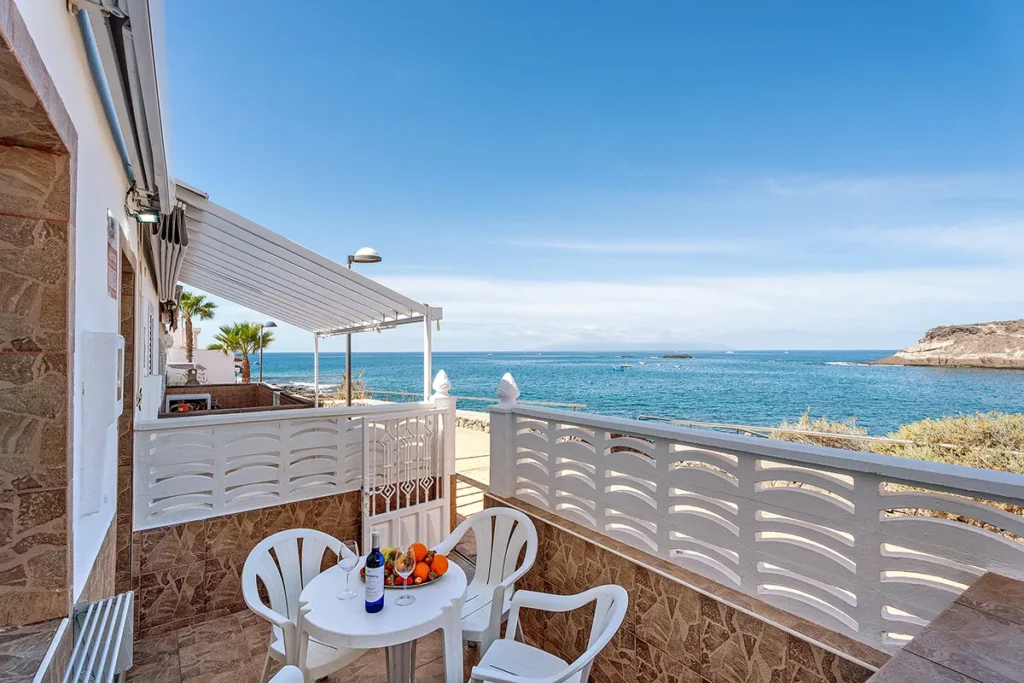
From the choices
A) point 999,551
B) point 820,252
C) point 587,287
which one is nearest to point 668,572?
point 999,551

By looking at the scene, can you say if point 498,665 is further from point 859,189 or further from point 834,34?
point 859,189

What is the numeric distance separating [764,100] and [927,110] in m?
2.91

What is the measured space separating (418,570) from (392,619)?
0.96ft

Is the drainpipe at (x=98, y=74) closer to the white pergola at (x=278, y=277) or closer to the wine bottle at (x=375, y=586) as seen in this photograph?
the white pergola at (x=278, y=277)

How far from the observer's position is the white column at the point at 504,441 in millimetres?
3465

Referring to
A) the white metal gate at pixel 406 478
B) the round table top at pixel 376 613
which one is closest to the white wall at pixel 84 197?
the round table top at pixel 376 613

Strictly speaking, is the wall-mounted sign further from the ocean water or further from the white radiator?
the ocean water

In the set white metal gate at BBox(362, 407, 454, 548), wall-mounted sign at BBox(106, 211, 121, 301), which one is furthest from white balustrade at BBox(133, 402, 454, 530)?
wall-mounted sign at BBox(106, 211, 121, 301)

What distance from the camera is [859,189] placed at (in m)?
10.8

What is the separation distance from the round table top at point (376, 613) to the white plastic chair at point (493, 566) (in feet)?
1.02

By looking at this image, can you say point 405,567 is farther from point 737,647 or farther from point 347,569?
point 737,647

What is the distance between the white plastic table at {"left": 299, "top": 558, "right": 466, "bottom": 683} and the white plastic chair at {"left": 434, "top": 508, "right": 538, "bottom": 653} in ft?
1.01

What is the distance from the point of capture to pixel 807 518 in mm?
1950

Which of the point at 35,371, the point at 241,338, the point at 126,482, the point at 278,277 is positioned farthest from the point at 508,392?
the point at 241,338
